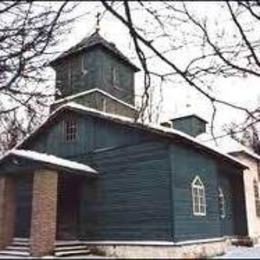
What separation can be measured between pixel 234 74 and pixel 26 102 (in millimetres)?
4461

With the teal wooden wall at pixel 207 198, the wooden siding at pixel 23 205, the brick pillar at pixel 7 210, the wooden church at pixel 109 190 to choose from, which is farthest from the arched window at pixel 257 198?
the brick pillar at pixel 7 210

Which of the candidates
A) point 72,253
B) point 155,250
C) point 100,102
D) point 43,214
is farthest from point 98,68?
point 155,250

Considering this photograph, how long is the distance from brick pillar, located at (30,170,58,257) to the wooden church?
0.11 feet

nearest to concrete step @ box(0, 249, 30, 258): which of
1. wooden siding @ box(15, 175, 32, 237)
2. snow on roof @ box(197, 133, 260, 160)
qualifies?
wooden siding @ box(15, 175, 32, 237)

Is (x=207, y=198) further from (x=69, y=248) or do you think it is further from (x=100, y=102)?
(x=100, y=102)

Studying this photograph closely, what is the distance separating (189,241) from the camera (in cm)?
1686

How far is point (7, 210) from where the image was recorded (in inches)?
703

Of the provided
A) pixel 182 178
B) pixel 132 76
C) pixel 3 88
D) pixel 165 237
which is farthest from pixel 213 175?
pixel 3 88

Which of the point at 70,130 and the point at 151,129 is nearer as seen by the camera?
the point at 151,129

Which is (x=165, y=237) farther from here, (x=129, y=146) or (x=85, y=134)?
(x=85, y=134)

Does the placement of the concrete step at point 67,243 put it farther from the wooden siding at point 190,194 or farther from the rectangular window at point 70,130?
the rectangular window at point 70,130

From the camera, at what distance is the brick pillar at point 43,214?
50.5 feet

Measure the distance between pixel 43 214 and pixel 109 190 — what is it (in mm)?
3142

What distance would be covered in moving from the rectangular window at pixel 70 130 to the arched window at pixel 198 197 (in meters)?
5.59
